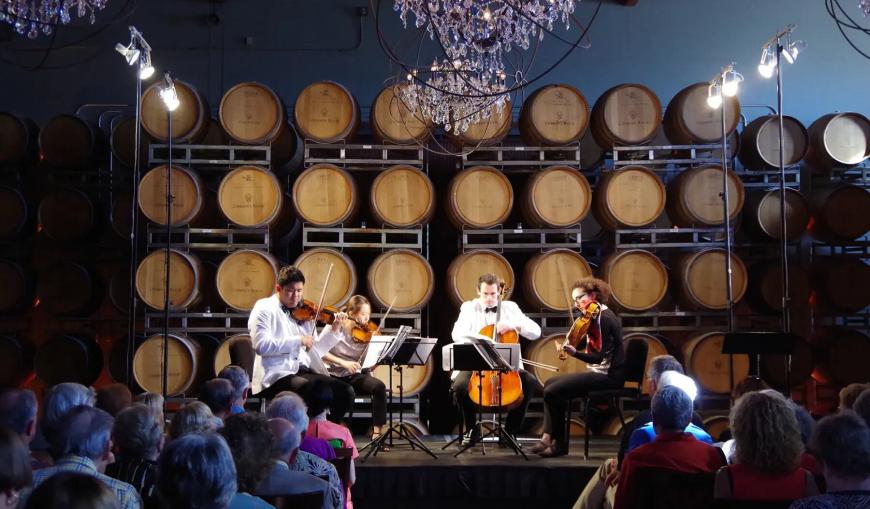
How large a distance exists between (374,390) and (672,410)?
420cm

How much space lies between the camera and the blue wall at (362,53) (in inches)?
414

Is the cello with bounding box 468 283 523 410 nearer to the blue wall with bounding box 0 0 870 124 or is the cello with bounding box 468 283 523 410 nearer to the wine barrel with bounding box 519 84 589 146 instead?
the wine barrel with bounding box 519 84 589 146

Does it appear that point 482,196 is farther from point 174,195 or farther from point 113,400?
point 113,400

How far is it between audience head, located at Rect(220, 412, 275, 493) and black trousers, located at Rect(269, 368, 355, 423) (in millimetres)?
3966

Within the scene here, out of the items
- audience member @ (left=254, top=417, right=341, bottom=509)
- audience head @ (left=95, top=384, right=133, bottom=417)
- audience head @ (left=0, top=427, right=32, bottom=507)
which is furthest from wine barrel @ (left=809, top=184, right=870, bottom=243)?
audience head @ (left=0, top=427, right=32, bottom=507)

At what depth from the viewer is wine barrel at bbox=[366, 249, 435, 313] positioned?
8.77 metres

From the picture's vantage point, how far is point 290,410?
13.5 ft

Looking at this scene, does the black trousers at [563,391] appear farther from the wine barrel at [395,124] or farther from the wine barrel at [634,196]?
the wine barrel at [395,124]

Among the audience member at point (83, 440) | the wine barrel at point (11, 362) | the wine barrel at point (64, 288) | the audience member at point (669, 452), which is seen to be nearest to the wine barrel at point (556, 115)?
the wine barrel at point (64, 288)

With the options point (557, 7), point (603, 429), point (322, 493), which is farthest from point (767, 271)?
point (322, 493)

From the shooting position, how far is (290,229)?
971 centimetres

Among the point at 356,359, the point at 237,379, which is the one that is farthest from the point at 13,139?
the point at 237,379

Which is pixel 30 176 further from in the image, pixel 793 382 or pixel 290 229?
pixel 793 382

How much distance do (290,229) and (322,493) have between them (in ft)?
21.8
